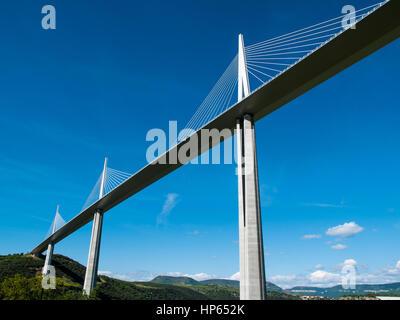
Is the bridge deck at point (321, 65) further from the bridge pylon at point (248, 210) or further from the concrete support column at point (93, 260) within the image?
the concrete support column at point (93, 260)

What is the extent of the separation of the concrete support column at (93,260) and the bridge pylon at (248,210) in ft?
103

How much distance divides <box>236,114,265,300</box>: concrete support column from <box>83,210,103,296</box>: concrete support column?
1233 inches

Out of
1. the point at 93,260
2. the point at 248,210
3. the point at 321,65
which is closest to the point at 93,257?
the point at 93,260

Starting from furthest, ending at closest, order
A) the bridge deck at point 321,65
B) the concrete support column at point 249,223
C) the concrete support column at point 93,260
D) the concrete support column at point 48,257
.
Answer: the concrete support column at point 48,257
the concrete support column at point 93,260
the concrete support column at point 249,223
the bridge deck at point 321,65

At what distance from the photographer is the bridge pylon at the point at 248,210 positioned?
52.9 ft

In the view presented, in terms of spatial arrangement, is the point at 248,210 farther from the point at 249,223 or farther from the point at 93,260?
the point at 93,260

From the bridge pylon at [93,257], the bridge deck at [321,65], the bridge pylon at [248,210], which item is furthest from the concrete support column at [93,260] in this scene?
the bridge pylon at [248,210]

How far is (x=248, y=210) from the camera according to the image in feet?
56.5

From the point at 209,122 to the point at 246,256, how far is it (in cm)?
959

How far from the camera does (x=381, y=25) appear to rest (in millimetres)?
13531

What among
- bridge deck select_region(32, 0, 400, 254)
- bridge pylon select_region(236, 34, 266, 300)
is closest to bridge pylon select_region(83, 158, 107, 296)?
bridge deck select_region(32, 0, 400, 254)

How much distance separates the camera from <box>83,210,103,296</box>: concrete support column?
41.2 m

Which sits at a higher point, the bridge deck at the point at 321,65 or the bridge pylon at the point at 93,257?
the bridge deck at the point at 321,65
